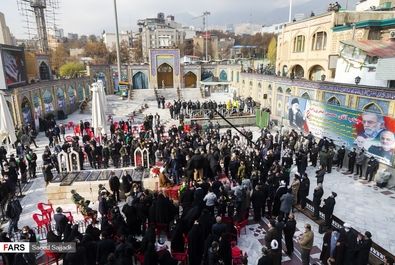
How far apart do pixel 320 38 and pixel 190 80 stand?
20991 millimetres

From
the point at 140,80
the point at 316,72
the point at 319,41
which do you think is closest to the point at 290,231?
the point at 319,41

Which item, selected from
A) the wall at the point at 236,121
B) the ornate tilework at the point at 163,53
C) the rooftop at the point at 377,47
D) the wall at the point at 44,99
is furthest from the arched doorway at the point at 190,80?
the rooftop at the point at 377,47

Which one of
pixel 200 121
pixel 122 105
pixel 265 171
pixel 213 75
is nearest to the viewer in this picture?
pixel 265 171

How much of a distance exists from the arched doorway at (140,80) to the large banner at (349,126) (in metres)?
24.0

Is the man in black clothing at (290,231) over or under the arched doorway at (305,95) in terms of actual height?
under

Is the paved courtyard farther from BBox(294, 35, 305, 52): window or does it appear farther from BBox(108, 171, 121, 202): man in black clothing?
BBox(294, 35, 305, 52): window

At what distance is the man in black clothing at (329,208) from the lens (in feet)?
24.4

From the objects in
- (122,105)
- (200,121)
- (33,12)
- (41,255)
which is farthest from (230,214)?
(33,12)

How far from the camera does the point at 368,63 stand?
14117 millimetres

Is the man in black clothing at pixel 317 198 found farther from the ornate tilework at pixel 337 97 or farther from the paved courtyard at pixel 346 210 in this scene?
the ornate tilework at pixel 337 97

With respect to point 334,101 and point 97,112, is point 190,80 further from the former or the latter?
point 97,112

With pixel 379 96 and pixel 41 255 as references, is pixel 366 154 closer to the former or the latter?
pixel 379 96

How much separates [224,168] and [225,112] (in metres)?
10.7

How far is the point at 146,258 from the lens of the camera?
5402 mm
